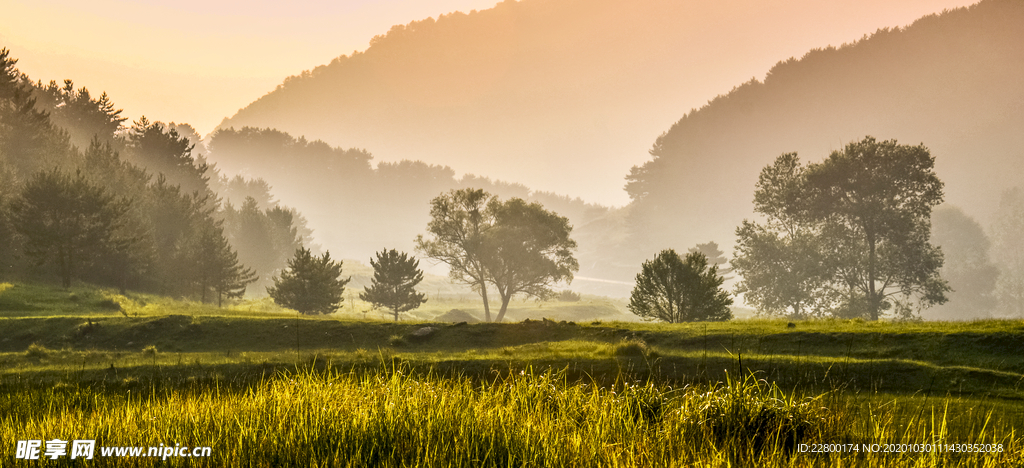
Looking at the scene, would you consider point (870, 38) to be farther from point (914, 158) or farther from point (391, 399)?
point (391, 399)

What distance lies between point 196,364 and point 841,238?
5732 centimetres

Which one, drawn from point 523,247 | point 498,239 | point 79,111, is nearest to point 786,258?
point 523,247

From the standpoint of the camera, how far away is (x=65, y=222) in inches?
1657

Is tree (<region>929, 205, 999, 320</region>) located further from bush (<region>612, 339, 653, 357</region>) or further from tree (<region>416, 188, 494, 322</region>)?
bush (<region>612, 339, 653, 357</region>)

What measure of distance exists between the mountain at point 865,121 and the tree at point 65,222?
131 metres

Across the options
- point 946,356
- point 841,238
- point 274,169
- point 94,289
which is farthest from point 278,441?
point 274,169

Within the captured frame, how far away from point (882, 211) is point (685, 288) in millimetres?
29997

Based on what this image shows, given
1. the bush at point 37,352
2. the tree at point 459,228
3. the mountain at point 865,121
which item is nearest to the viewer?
the bush at point 37,352

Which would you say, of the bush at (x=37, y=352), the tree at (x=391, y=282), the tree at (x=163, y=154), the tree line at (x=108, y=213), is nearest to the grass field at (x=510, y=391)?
the bush at (x=37, y=352)

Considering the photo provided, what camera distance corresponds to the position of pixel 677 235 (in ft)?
547

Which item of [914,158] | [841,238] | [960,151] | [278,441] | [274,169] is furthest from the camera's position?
[274,169]

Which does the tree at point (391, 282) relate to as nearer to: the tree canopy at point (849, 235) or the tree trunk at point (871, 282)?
the tree canopy at point (849, 235)

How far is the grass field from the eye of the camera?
599 centimetres

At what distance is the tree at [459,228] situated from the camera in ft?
199
